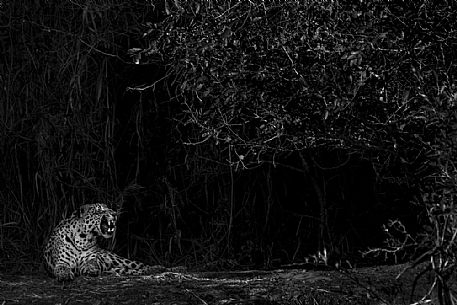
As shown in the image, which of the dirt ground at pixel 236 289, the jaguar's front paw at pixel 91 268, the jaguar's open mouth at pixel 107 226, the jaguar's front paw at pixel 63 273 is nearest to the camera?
the dirt ground at pixel 236 289

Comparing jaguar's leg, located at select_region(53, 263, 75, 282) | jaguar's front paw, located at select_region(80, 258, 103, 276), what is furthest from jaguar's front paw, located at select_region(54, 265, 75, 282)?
jaguar's front paw, located at select_region(80, 258, 103, 276)

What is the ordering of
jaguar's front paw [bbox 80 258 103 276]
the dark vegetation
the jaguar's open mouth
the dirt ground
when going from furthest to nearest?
the dark vegetation
the jaguar's open mouth
jaguar's front paw [bbox 80 258 103 276]
the dirt ground

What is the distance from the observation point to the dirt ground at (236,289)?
5113mm

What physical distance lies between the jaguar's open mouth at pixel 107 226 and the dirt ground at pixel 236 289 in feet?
1.78

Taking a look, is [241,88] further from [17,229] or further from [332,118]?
[17,229]

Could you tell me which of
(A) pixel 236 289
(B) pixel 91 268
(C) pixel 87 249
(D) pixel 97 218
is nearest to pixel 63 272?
(B) pixel 91 268

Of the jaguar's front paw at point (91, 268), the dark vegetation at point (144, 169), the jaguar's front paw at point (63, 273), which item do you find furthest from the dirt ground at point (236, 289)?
the dark vegetation at point (144, 169)

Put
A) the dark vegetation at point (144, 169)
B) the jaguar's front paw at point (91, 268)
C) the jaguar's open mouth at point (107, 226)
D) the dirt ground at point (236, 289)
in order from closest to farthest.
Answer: the dirt ground at point (236, 289), the jaguar's front paw at point (91, 268), the jaguar's open mouth at point (107, 226), the dark vegetation at point (144, 169)

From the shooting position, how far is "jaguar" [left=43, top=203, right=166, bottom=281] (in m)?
6.43

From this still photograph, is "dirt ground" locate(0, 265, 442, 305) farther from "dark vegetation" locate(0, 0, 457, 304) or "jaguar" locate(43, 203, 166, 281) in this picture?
"dark vegetation" locate(0, 0, 457, 304)

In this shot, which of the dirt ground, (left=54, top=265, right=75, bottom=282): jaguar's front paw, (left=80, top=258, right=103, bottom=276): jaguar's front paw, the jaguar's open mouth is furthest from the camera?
the jaguar's open mouth

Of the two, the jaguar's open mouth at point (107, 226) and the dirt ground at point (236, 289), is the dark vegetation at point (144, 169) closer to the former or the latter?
the jaguar's open mouth at point (107, 226)

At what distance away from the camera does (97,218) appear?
21.6 feet

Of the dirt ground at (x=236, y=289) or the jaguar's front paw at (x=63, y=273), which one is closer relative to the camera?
the dirt ground at (x=236, y=289)
